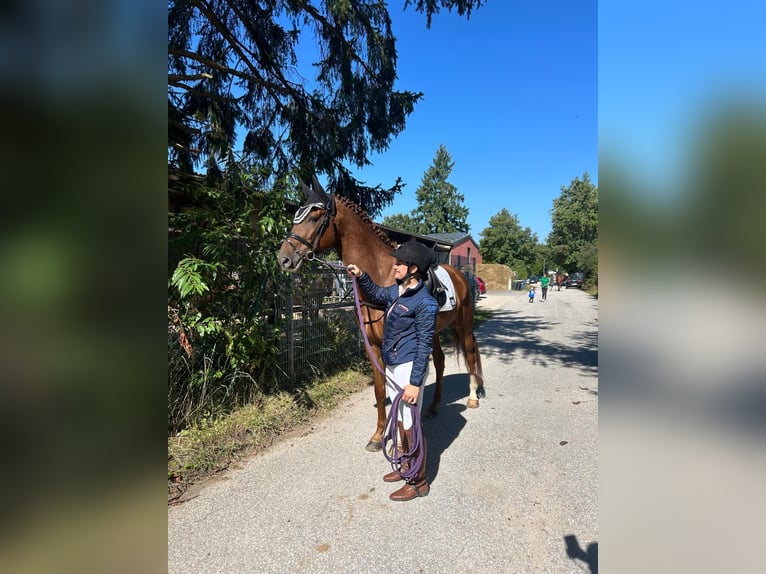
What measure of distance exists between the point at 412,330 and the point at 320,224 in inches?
50.9

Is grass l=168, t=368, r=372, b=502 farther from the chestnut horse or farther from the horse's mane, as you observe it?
the horse's mane

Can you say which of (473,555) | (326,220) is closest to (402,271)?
(326,220)

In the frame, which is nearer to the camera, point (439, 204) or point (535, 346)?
point (535, 346)

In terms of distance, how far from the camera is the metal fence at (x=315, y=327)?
558cm

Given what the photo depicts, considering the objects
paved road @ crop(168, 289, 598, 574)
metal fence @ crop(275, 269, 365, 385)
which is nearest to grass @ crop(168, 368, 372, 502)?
paved road @ crop(168, 289, 598, 574)

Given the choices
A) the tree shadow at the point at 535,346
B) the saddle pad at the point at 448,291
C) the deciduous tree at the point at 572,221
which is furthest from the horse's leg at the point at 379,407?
the deciduous tree at the point at 572,221

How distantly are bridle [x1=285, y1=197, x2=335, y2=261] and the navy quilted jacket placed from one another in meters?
0.89

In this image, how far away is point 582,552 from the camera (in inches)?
100

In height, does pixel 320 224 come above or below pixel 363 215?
below

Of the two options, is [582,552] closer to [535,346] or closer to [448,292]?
[448,292]

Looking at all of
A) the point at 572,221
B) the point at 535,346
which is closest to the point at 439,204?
the point at 572,221
